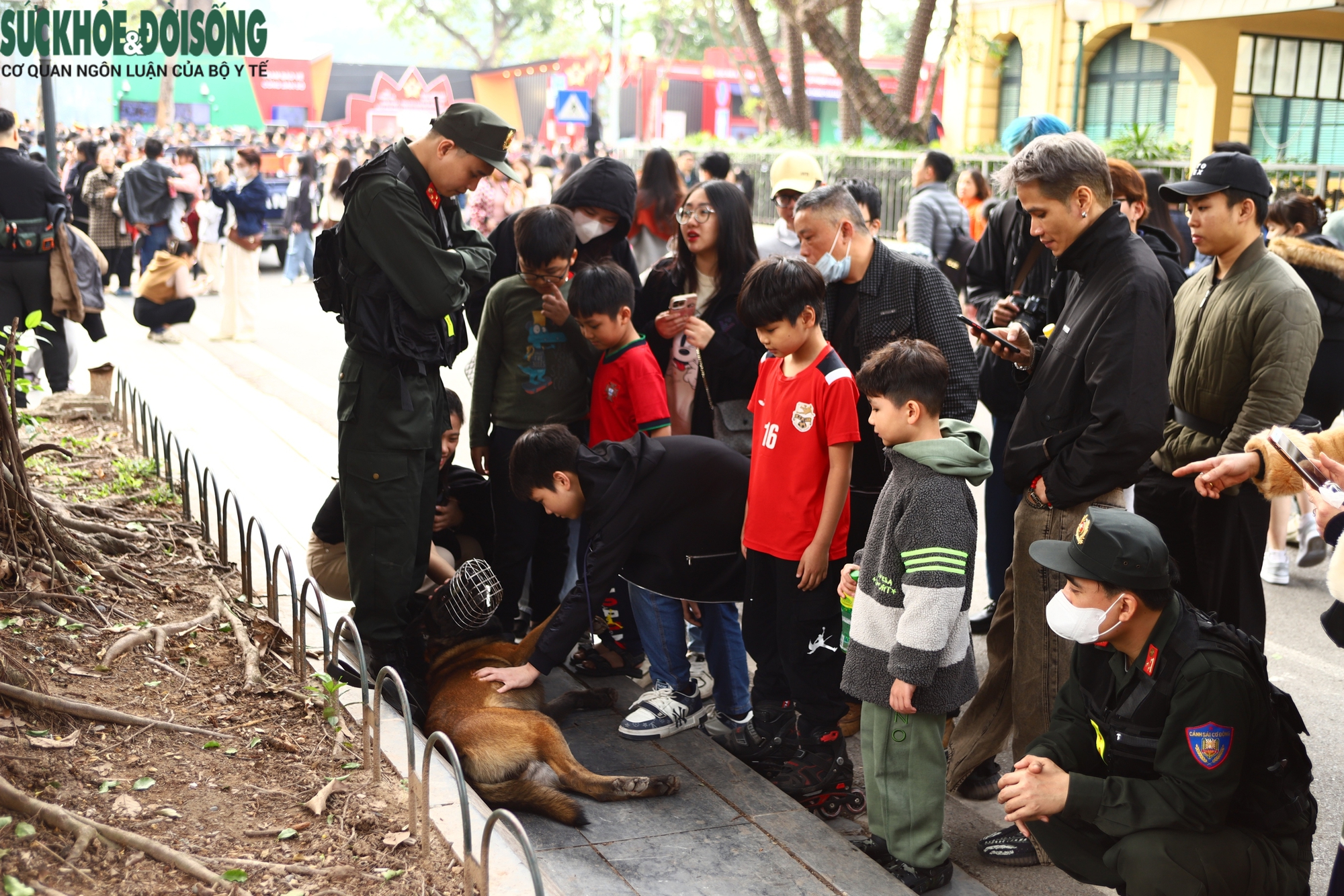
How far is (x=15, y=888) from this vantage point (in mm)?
2580

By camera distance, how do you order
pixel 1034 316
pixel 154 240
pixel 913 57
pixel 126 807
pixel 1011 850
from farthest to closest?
pixel 913 57, pixel 154 240, pixel 1034 316, pixel 1011 850, pixel 126 807

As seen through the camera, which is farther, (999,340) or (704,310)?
(704,310)

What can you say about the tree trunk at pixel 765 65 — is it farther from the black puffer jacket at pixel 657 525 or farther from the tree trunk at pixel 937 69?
the black puffer jacket at pixel 657 525

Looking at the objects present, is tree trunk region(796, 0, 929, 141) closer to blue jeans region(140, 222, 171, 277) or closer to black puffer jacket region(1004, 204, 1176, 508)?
blue jeans region(140, 222, 171, 277)

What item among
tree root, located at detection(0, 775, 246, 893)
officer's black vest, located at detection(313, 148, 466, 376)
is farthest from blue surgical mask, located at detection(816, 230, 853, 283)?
tree root, located at detection(0, 775, 246, 893)

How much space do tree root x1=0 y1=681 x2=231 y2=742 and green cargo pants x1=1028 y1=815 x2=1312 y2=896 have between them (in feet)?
8.68

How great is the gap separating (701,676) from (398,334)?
180cm

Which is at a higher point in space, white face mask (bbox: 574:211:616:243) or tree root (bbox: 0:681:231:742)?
white face mask (bbox: 574:211:616:243)

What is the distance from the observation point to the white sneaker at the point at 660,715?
4.25m

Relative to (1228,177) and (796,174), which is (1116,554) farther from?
(796,174)

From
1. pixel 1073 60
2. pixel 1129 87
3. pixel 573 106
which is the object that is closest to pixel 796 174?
pixel 573 106

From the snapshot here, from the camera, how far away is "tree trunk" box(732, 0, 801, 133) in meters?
24.0

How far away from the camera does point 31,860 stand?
Result: 2770mm

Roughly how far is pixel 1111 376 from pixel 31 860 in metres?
3.06
